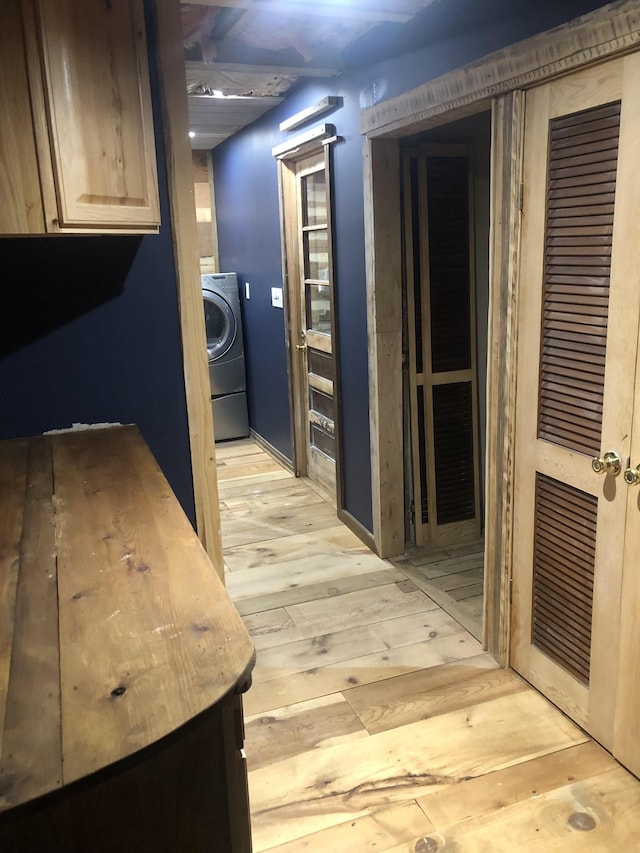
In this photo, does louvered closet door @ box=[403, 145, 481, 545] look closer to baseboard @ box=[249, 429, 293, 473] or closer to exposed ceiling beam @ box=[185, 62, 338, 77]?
exposed ceiling beam @ box=[185, 62, 338, 77]

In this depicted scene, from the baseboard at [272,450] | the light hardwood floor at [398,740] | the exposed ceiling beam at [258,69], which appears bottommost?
the light hardwood floor at [398,740]

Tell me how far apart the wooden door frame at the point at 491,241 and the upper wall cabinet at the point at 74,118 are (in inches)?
42.0

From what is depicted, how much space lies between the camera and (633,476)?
179 centimetres

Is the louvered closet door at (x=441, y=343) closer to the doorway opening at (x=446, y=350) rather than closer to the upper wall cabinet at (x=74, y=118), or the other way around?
the doorway opening at (x=446, y=350)

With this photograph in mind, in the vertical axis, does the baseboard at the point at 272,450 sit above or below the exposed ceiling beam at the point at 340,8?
below

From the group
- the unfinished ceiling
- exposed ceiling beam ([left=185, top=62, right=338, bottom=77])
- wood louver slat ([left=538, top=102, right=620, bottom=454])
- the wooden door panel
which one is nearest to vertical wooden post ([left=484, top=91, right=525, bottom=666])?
wood louver slat ([left=538, top=102, right=620, bottom=454])

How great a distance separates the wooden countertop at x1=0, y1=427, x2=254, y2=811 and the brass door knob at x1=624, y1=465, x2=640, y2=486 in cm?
115

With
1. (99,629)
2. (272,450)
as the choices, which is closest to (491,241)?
(99,629)

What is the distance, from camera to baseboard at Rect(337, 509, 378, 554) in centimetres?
348

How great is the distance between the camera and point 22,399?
2078 mm

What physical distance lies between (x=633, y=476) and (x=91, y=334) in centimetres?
161

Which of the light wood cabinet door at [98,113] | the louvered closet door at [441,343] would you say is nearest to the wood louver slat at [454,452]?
the louvered closet door at [441,343]

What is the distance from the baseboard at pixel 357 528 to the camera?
11.4 ft

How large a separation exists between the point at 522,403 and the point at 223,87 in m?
2.34
